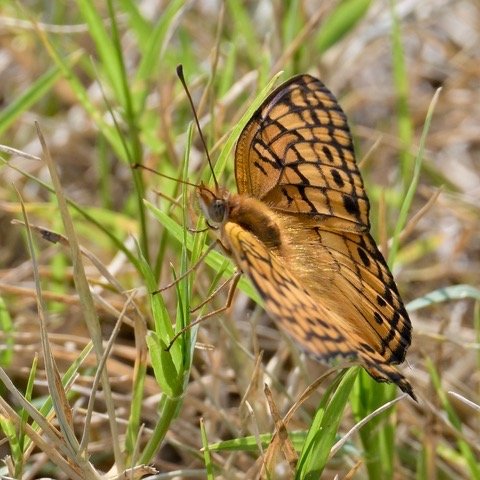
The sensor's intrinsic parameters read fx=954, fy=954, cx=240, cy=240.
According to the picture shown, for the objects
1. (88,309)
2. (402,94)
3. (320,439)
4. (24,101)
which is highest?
(402,94)

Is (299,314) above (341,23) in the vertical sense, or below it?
below

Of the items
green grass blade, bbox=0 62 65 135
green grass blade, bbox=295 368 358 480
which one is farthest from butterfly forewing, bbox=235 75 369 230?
green grass blade, bbox=0 62 65 135

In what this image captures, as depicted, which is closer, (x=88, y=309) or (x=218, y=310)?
(x=88, y=309)

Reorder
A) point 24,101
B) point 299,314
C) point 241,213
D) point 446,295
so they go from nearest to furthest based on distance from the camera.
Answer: point 299,314
point 241,213
point 446,295
point 24,101

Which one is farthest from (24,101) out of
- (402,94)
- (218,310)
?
(402,94)

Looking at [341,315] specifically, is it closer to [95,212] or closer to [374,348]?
[374,348]

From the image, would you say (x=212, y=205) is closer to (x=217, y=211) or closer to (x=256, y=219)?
(x=217, y=211)

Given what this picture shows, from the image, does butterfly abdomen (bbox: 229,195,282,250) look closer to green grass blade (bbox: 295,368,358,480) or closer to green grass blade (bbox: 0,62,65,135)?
green grass blade (bbox: 295,368,358,480)

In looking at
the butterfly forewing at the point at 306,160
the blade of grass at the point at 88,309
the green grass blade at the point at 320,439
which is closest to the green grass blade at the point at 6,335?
the blade of grass at the point at 88,309
